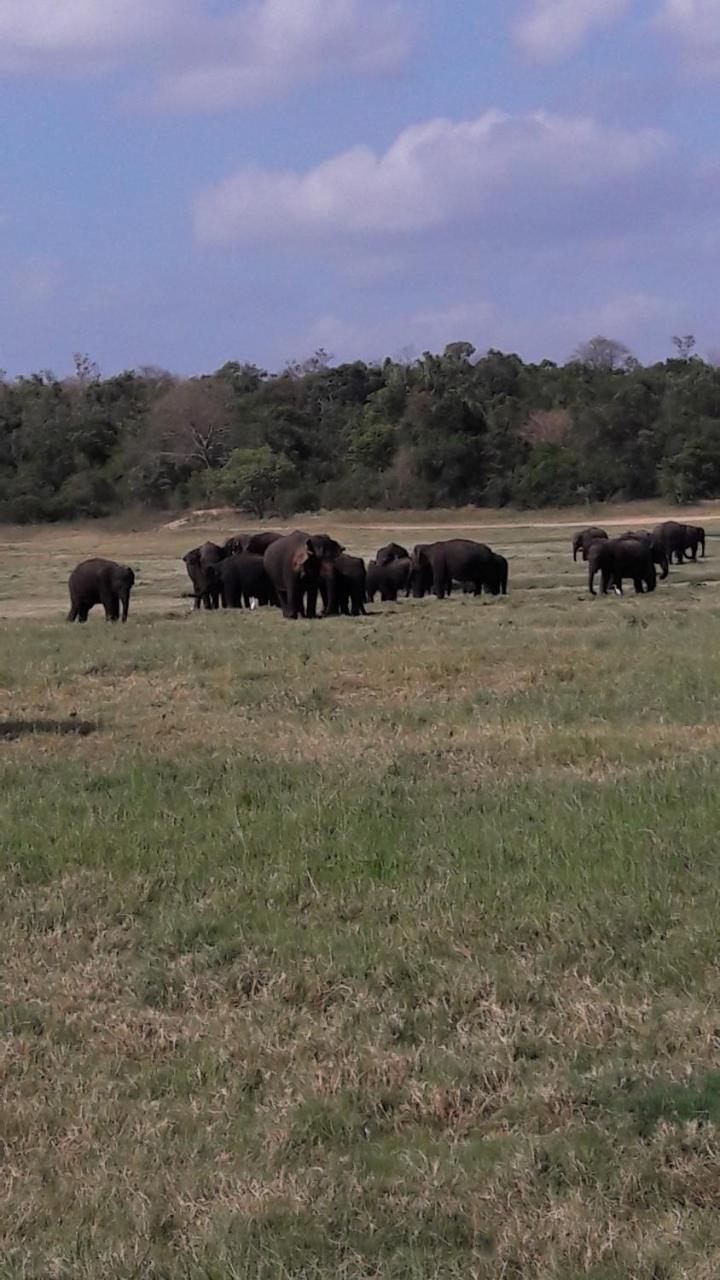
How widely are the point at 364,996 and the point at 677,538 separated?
3544 cm

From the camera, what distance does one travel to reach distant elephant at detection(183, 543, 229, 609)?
28219mm

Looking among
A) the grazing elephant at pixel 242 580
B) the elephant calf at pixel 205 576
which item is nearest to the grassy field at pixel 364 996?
the grazing elephant at pixel 242 580

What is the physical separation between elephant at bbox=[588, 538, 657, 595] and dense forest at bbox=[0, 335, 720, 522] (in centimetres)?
3946

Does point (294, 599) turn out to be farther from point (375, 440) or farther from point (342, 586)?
point (375, 440)

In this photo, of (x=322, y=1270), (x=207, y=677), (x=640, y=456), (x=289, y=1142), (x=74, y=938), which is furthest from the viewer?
(x=640, y=456)

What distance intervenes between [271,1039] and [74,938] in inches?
60.2

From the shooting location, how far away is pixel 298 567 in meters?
24.2

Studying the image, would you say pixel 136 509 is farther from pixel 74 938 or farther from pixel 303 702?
pixel 74 938


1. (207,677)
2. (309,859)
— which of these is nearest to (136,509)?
(207,677)

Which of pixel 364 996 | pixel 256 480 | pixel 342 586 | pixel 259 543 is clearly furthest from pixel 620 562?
pixel 256 480

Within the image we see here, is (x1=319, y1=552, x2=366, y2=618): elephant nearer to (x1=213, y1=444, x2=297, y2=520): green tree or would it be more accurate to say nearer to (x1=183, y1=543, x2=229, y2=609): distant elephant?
(x1=183, y1=543, x2=229, y2=609): distant elephant

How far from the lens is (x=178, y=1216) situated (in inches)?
161

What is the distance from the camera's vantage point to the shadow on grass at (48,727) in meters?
11.8

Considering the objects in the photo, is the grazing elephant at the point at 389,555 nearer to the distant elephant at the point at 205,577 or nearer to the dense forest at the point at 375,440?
the distant elephant at the point at 205,577
